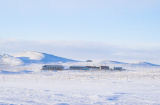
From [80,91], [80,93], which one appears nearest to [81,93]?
[80,93]

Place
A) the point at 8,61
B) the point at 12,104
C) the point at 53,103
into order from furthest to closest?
the point at 8,61 < the point at 53,103 < the point at 12,104

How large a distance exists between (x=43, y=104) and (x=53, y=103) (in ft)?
1.62

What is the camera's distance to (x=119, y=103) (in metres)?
10.7

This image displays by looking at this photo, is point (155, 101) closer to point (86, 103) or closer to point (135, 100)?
point (135, 100)

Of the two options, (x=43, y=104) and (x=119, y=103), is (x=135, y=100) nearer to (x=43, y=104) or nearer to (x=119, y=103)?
(x=119, y=103)

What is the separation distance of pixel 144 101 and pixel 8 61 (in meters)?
91.8

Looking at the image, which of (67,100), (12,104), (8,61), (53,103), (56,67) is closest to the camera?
(12,104)

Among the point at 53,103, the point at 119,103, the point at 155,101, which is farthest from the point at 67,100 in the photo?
the point at 155,101

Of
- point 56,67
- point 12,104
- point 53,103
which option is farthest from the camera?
point 56,67

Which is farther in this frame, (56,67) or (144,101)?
(56,67)

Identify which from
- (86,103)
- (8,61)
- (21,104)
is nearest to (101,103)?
(86,103)

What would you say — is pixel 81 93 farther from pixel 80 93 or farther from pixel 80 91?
pixel 80 91

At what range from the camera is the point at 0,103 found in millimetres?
9836

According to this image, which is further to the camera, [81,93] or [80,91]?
[80,91]
